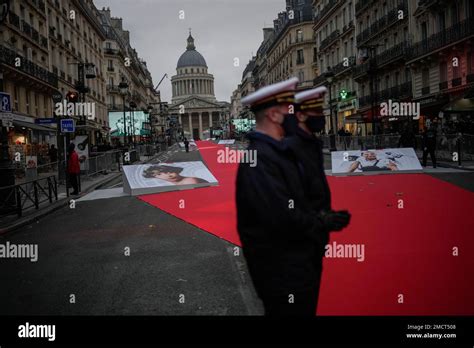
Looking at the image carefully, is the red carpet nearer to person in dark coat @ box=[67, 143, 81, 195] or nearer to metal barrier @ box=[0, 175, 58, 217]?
metal barrier @ box=[0, 175, 58, 217]

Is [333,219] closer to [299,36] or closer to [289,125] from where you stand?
[289,125]

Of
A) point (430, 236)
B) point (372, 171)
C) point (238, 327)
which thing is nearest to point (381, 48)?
point (372, 171)

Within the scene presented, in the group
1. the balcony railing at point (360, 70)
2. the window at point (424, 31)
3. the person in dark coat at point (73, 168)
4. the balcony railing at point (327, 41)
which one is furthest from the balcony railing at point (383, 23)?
the person in dark coat at point (73, 168)

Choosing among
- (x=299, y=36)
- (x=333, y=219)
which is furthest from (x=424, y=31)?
(x=333, y=219)

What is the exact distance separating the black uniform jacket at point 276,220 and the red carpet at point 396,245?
58.7 inches

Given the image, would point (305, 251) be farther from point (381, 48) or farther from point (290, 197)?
point (381, 48)

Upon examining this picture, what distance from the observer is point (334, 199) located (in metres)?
10.7

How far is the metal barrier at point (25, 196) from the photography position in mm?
11078

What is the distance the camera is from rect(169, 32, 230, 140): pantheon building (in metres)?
148

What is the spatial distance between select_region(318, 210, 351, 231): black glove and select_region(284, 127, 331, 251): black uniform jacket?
43 millimetres

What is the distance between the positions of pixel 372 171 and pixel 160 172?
7.17 meters

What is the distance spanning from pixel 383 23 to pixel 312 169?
36.4 m

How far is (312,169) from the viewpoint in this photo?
8.54 ft

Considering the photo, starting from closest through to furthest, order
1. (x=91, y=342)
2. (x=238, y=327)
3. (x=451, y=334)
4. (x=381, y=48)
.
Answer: (x=451, y=334)
(x=91, y=342)
(x=238, y=327)
(x=381, y=48)
